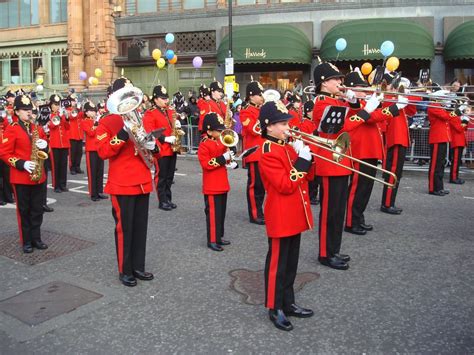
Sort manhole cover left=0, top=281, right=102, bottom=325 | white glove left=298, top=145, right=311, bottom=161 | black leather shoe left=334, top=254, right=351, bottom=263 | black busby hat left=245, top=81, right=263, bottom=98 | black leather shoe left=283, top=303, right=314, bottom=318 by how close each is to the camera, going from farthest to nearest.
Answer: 1. black busby hat left=245, top=81, right=263, bottom=98
2. black leather shoe left=334, top=254, right=351, bottom=263
3. manhole cover left=0, top=281, right=102, bottom=325
4. black leather shoe left=283, top=303, right=314, bottom=318
5. white glove left=298, top=145, right=311, bottom=161

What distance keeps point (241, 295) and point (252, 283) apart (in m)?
0.34

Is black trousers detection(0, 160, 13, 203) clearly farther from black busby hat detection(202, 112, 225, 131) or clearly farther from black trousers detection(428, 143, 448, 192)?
black trousers detection(428, 143, 448, 192)

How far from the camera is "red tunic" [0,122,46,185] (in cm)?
653

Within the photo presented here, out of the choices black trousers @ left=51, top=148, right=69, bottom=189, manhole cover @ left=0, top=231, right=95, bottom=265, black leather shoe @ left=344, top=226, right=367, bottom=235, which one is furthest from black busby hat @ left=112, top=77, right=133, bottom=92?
black trousers @ left=51, top=148, right=69, bottom=189

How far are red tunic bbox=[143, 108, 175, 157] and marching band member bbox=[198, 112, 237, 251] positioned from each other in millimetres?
2506

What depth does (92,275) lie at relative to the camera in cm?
575

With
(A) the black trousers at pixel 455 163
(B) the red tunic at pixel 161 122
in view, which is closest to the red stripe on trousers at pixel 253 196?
(B) the red tunic at pixel 161 122

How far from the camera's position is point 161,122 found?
30.2 ft

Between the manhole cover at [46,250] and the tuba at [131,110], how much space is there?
2.20 meters

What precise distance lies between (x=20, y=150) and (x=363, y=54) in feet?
52.4

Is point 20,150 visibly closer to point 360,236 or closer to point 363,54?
point 360,236

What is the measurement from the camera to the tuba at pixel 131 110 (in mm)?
4862

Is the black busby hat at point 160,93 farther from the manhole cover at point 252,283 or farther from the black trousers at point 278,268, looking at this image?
the black trousers at point 278,268

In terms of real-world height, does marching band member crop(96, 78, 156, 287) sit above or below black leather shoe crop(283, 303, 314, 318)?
above
